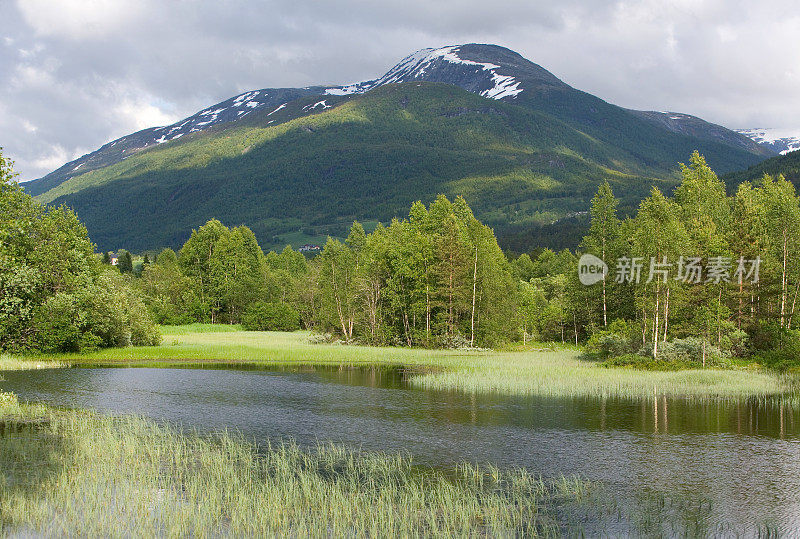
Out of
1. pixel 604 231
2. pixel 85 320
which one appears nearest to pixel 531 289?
pixel 604 231

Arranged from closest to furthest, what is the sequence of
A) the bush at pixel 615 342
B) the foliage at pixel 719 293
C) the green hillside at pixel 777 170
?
1. the foliage at pixel 719 293
2. the bush at pixel 615 342
3. the green hillside at pixel 777 170

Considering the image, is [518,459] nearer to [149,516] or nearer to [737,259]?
[149,516]

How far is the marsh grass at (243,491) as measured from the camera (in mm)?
17469

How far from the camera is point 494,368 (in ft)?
178

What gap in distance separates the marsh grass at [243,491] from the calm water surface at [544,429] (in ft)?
8.29

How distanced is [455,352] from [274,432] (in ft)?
142

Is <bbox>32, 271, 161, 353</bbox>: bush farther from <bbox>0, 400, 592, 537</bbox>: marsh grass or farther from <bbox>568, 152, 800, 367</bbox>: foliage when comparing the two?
<bbox>568, 152, 800, 367</bbox>: foliage

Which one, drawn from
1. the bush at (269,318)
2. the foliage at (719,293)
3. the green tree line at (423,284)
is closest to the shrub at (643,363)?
the foliage at (719,293)

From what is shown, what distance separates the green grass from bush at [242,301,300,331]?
39.4m

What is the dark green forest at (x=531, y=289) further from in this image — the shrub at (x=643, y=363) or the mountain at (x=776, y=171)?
the mountain at (x=776, y=171)

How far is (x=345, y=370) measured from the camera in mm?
56844

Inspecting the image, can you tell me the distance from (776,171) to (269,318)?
457 feet

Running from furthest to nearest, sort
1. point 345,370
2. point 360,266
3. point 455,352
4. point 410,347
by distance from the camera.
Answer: point 360,266 → point 410,347 → point 455,352 → point 345,370

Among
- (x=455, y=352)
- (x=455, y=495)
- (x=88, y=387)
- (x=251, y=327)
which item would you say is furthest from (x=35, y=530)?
(x=251, y=327)
